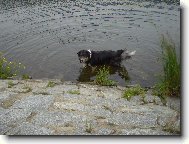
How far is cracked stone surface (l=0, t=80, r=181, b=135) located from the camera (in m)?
4.93

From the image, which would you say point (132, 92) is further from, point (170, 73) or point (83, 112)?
point (83, 112)

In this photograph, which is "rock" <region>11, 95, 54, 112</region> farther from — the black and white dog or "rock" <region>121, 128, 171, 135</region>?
the black and white dog

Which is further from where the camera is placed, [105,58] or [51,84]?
[105,58]

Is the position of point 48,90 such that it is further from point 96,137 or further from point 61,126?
point 96,137

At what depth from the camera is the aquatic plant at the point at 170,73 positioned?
6.04 m

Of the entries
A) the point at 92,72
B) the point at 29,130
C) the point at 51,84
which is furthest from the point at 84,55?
the point at 29,130

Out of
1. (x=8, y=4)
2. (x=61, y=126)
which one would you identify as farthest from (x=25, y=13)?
(x=61, y=126)

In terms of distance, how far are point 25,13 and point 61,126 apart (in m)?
9.81

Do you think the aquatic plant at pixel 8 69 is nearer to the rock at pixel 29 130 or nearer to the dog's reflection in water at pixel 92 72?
the dog's reflection in water at pixel 92 72

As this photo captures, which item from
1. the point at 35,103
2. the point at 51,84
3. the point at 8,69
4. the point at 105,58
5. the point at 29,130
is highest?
the point at 105,58

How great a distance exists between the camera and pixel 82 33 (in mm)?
11586

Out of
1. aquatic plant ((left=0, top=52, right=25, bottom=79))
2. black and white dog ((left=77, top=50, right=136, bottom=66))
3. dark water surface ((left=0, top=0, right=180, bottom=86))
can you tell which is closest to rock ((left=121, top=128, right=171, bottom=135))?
dark water surface ((left=0, top=0, right=180, bottom=86))

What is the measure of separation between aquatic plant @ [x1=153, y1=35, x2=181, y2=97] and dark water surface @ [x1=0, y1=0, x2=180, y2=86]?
1910 mm

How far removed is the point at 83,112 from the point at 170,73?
1.86 m
